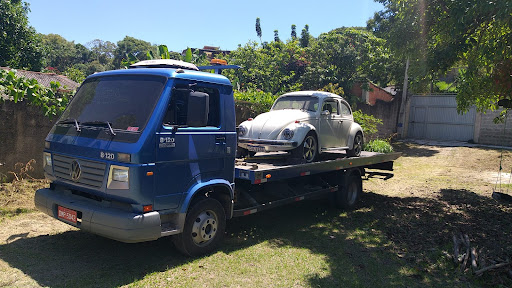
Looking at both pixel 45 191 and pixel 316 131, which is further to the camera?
pixel 316 131

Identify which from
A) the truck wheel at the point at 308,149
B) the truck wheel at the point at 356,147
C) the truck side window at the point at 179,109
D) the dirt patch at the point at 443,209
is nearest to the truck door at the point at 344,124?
the truck wheel at the point at 356,147

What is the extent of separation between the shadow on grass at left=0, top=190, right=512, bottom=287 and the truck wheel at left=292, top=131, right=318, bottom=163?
48.9 inches

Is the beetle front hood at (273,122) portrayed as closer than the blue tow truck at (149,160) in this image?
No

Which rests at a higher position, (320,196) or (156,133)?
(156,133)

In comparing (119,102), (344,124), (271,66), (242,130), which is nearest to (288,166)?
(242,130)

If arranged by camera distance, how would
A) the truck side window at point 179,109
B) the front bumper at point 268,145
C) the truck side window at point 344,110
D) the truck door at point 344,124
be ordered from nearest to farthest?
the truck side window at point 179,109 → the front bumper at point 268,145 → the truck door at point 344,124 → the truck side window at point 344,110

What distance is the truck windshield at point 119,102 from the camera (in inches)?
185

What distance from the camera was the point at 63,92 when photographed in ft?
27.8

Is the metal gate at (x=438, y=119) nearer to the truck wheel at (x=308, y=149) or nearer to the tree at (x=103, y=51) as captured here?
the truck wheel at (x=308, y=149)

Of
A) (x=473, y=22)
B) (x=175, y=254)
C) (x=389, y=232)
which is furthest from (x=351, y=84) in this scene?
(x=175, y=254)

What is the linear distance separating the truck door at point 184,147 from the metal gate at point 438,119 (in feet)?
66.8

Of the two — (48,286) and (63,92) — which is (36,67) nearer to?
(63,92)

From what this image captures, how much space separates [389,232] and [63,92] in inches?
287

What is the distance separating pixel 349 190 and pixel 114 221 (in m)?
5.70
